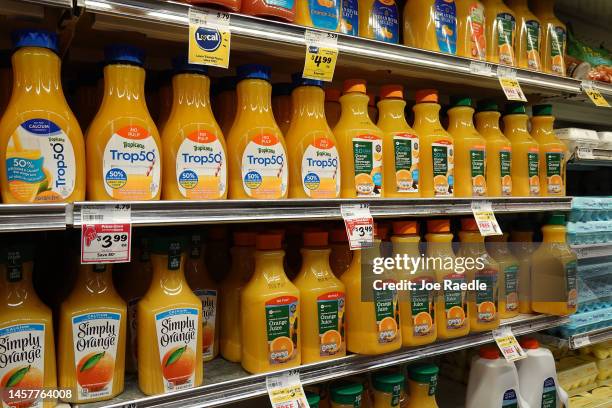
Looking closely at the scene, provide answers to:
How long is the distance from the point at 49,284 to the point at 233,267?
0.50 metres

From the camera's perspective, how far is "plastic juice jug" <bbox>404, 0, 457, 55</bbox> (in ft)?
5.05

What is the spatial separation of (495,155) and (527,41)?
52 centimetres

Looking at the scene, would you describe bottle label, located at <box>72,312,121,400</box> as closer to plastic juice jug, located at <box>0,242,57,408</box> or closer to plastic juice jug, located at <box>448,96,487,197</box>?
plastic juice jug, located at <box>0,242,57,408</box>

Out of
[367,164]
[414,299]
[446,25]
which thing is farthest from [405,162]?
[446,25]

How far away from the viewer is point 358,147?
4.34ft

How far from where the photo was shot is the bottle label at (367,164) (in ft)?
4.35

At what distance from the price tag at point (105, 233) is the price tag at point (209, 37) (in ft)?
1.20

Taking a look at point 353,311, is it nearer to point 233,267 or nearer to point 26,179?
point 233,267

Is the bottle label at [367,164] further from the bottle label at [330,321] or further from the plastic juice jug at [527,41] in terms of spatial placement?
the plastic juice jug at [527,41]

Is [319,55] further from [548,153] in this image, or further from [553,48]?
[553,48]

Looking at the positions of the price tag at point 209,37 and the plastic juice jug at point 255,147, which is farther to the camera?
the plastic juice jug at point 255,147

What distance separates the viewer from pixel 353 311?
4.41 ft

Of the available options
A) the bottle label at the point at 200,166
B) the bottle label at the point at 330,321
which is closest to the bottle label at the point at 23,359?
the bottle label at the point at 200,166

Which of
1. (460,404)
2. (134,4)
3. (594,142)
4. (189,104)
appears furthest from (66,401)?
(594,142)
